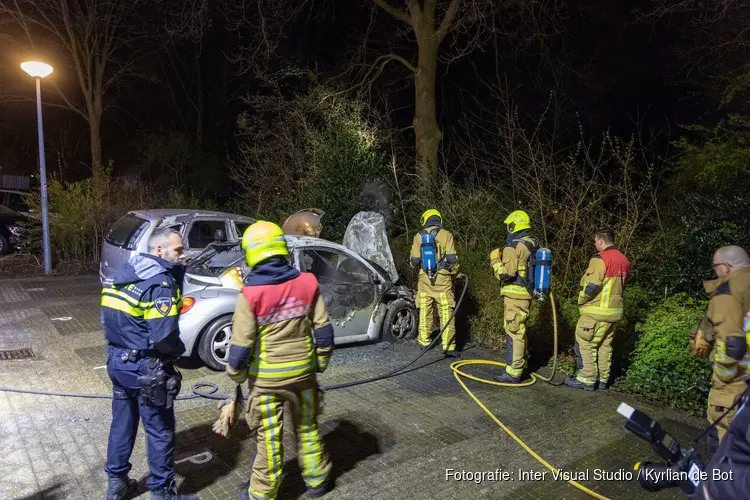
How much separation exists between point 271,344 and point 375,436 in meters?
1.80

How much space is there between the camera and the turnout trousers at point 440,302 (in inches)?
267

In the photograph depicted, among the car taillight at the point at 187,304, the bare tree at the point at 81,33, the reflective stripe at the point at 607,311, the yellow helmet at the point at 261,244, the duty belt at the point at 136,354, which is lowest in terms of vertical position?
the reflective stripe at the point at 607,311

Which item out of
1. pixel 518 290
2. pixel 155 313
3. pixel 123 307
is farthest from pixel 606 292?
pixel 123 307

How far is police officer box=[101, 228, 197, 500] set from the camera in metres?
3.29

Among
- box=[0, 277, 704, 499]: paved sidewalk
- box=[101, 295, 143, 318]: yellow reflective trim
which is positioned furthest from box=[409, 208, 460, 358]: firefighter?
box=[101, 295, 143, 318]: yellow reflective trim

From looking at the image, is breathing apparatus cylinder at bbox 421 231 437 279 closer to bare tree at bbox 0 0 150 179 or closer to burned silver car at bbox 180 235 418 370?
burned silver car at bbox 180 235 418 370

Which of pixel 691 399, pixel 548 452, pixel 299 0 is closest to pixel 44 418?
pixel 548 452

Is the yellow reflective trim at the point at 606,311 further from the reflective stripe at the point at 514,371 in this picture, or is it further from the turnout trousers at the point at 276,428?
the turnout trousers at the point at 276,428

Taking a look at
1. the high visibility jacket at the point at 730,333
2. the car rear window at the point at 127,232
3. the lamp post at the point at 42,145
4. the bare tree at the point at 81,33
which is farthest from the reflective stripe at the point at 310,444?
the bare tree at the point at 81,33

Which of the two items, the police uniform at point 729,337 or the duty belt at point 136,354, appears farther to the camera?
the police uniform at point 729,337

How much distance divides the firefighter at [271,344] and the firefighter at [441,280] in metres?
3.49

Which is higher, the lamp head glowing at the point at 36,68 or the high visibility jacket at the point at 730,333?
the lamp head glowing at the point at 36,68

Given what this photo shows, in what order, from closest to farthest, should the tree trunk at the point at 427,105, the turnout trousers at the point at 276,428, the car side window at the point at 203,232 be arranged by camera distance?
1. the turnout trousers at the point at 276,428
2. the car side window at the point at 203,232
3. the tree trunk at the point at 427,105

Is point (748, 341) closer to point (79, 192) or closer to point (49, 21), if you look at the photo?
point (79, 192)
